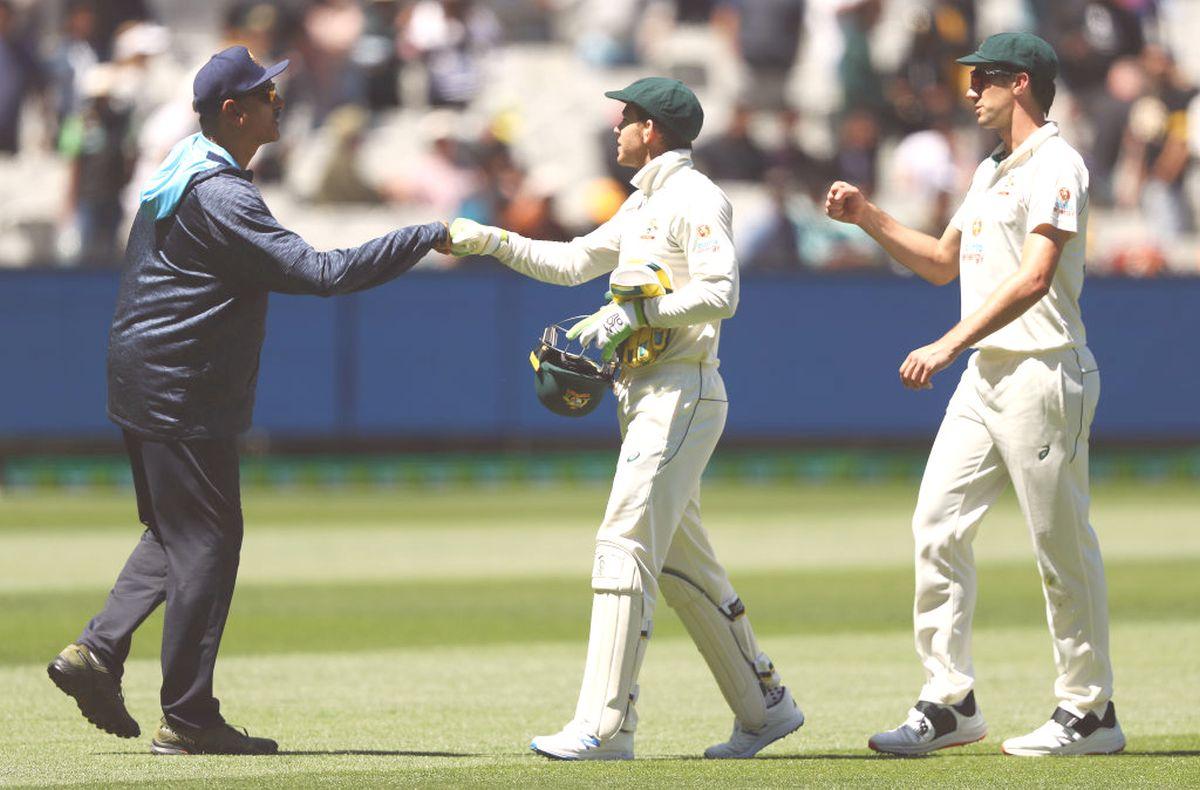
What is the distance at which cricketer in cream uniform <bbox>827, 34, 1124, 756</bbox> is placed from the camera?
7246 mm

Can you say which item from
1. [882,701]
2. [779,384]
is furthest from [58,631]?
[779,384]

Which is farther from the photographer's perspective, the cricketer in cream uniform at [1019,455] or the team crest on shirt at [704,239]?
the cricketer in cream uniform at [1019,455]

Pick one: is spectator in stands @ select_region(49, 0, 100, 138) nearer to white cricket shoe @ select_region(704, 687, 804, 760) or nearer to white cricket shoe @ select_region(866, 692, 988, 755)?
white cricket shoe @ select_region(704, 687, 804, 760)

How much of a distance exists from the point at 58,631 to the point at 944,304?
1077cm

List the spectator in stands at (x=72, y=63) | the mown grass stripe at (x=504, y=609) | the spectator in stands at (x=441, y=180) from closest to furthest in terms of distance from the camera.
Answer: the mown grass stripe at (x=504, y=609), the spectator in stands at (x=441, y=180), the spectator in stands at (x=72, y=63)

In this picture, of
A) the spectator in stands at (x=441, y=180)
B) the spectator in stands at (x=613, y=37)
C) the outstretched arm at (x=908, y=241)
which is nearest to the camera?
the outstretched arm at (x=908, y=241)

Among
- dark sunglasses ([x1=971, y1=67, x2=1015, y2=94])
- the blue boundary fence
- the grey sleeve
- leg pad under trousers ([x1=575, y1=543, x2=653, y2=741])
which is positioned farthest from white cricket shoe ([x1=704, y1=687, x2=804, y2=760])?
the blue boundary fence

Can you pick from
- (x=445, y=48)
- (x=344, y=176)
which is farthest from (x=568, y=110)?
(x=344, y=176)

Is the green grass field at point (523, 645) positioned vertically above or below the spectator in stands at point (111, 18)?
below

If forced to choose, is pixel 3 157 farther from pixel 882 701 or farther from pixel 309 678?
pixel 882 701

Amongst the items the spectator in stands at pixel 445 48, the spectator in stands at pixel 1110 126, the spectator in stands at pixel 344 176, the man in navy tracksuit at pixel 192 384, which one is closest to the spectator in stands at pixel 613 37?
the spectator in stands at pixel 445 48

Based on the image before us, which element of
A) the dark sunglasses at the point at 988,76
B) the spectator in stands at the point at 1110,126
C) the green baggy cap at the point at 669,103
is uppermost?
the spectator in stands at the point at 1110,126

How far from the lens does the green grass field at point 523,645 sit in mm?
7031

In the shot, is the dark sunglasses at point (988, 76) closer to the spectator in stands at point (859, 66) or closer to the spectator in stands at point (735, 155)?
the spectator in stands at point (735, 155)
